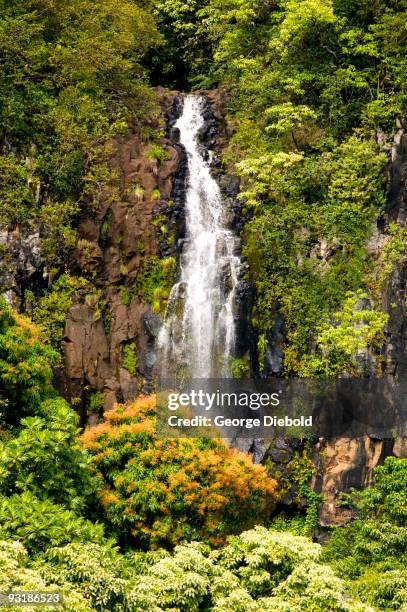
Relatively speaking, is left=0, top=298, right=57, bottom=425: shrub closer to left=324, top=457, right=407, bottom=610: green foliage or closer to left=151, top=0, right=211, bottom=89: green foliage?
left=324, top=457, right=407, bottom=610: green foliage

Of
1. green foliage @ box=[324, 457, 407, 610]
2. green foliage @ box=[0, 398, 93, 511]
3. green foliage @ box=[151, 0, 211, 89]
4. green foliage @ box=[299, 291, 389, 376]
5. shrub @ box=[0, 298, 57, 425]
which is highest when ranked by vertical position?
green foliage @ box=[151, 0, 211, 89]

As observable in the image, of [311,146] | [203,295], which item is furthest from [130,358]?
[311,146]

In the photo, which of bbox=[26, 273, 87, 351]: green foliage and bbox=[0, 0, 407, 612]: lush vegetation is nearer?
bbox=[0, 0, 407, 612]: lush vegetation

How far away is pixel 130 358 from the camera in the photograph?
69.4 ft

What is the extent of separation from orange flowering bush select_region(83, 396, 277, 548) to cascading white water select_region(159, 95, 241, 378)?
14.0 feet

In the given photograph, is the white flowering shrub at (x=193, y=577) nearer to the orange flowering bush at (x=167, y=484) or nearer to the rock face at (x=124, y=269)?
the orange flowering bush at (x=167, y=484)

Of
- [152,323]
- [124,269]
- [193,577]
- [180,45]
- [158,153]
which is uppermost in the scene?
[180,45]

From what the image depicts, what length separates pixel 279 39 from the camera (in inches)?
1006

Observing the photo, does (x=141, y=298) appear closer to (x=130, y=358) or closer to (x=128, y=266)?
(x=128, y=266)

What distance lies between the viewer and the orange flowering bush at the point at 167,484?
15180 millimetres

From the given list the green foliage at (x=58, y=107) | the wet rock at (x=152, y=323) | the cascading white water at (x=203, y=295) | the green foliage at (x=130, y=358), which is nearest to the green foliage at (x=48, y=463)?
the green foliage at (x=130, y=358)

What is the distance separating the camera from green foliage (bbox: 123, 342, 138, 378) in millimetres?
21031

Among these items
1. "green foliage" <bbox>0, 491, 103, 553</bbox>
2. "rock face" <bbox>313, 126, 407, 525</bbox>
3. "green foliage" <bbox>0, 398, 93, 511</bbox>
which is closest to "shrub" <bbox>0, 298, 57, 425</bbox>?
"green foliage" <bbox>0, 398, 93, 511</bbox>

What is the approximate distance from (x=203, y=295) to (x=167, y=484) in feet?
23.7
